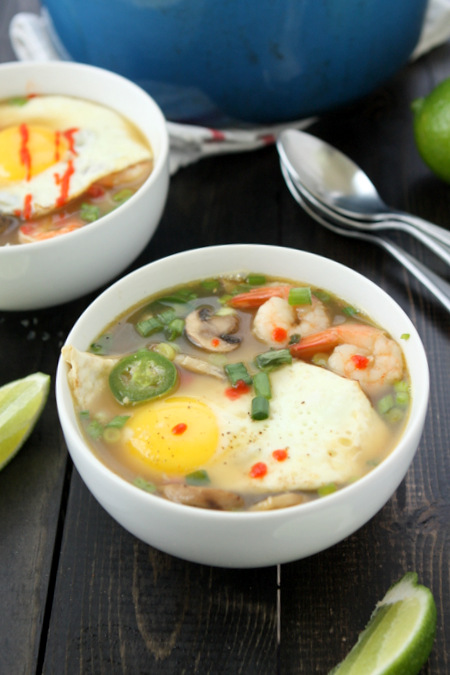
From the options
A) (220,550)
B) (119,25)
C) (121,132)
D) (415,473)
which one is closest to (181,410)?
(220,550)

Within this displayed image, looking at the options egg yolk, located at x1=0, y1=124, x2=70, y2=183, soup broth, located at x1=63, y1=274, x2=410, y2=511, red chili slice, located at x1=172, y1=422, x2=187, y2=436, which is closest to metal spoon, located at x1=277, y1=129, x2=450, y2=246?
soup broth, located at x1=63, y1=274, x2=410, y2=511

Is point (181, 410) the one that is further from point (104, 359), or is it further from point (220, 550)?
point (220, 550)

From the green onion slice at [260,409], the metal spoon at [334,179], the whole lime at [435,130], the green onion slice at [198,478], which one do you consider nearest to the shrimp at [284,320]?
the green onion slice at [260,409]

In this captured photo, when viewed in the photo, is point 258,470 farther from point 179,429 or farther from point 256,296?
point 256,296

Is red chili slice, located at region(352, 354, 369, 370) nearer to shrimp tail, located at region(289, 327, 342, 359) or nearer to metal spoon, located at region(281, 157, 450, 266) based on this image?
shrimp tail, located at region(289, 327, 342, 359)

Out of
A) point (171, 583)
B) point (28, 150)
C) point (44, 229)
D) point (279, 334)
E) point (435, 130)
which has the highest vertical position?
point (435, 130)

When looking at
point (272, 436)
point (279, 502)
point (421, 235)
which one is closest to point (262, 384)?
point (272, 436)

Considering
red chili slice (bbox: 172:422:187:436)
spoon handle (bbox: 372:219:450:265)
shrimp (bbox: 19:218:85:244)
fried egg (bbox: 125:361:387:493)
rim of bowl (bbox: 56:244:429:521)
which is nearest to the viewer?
rim of bowl (bbox: 56:244:429:521)
